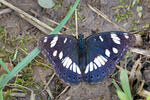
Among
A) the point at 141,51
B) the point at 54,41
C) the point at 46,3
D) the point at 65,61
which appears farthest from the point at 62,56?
the point at 141,51

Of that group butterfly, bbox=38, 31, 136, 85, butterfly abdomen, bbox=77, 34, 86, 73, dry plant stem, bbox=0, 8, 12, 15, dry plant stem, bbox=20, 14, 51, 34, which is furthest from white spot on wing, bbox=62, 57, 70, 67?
dry plant stem, bbox=0, 8, 12, 15

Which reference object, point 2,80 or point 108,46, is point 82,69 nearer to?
point 108,46

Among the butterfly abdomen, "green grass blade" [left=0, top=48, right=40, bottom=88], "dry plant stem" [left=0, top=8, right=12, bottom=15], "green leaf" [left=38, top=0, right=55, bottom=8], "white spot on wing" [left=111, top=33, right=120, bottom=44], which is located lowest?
"green grass blade" [left=0, top=48, right=40, bottom=88]

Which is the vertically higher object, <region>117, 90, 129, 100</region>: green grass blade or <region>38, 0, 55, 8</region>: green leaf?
<region>38, 0, 55, 8</region>: green leaf

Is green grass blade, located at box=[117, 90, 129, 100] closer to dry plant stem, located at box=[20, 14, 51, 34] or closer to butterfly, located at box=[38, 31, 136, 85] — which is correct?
butterfly, located at box=[38, 31, 136, 85]

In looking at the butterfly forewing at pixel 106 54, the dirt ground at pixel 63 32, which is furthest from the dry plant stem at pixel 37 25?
Result: the butterfly forewing at pixel 106 54

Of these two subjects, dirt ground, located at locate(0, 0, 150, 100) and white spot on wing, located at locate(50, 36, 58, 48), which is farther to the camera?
dirt ground, located at locate(0, 0, 150, 100)

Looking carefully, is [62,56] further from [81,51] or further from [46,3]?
[46,3]

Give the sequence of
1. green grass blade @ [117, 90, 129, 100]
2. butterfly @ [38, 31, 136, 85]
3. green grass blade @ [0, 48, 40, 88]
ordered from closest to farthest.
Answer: green grass blade @ [117, 90, 129, 100] → green grass blade @ [0, 48, 40, 88] → butterfly @ [38, 31, 136, 85]

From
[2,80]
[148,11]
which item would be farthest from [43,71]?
[148,11]
